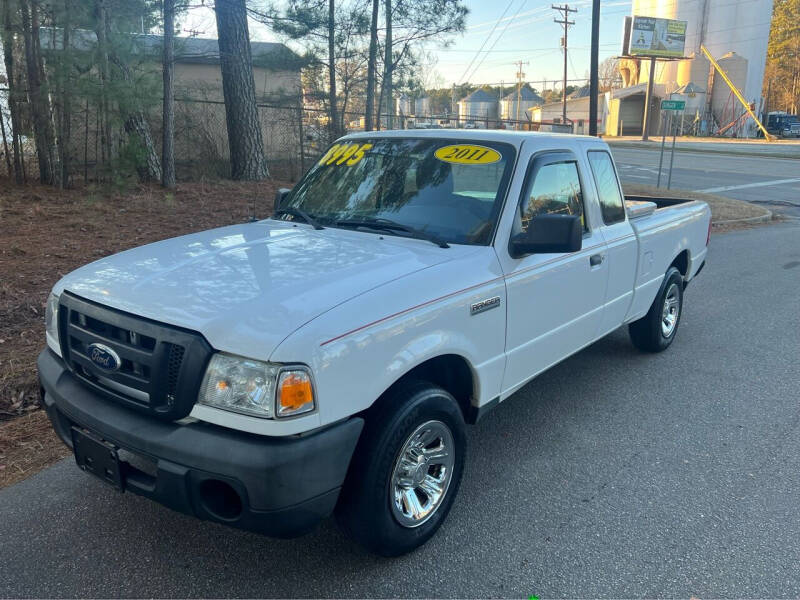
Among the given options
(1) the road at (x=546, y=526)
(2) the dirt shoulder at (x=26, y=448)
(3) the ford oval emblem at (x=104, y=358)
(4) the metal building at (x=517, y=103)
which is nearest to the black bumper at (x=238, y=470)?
(3) the ford oval emblem at (x=104, y=358)

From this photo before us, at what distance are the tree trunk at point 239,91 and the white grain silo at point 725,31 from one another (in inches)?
2276

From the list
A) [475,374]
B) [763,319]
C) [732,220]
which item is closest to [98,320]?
[475,374]

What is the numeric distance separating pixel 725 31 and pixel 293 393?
71156 mm

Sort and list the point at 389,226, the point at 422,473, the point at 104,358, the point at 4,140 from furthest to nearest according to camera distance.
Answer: the point at 4,140, the point at 389,226, the point at 422,473, the point at 104,358

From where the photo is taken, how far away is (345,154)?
13.9 ft

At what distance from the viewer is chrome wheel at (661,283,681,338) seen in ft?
18.5

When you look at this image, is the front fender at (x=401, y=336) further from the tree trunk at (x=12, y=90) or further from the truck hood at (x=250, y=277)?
the tree trunk at (x=12, y=90)

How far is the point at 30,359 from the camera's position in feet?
15.7

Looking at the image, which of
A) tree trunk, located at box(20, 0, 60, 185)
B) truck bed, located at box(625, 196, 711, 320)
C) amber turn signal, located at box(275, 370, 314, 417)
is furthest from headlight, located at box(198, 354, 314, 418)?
Result: tree trunk, located at box(20, 0, 60, 185)

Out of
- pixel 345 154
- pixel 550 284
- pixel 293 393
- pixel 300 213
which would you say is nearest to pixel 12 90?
pixel 345 154

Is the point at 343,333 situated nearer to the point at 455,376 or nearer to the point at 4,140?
the point at 455,376

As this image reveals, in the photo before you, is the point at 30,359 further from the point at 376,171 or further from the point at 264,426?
the point at 264,426

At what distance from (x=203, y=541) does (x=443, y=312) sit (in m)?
1.58

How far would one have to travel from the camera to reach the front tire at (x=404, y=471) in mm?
2611
